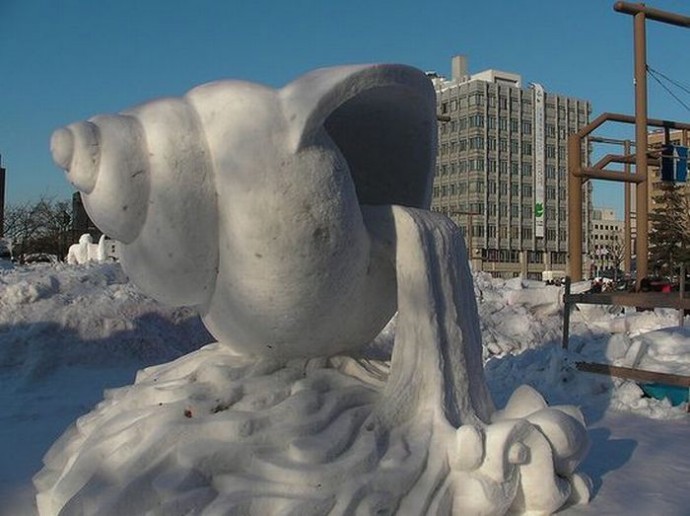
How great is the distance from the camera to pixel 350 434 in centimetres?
360

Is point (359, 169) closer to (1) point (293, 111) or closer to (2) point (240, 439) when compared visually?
(1) point (293, 111)

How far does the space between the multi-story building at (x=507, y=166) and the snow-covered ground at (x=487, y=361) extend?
51868 millimetres

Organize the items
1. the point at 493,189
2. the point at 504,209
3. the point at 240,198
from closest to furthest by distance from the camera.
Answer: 1. the point at 240,198
2. the point at 493,189
3. the point at 504,209

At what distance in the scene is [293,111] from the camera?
11.8 feet

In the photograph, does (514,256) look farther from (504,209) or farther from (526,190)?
(526,190)

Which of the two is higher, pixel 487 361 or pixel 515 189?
pixel 515 189

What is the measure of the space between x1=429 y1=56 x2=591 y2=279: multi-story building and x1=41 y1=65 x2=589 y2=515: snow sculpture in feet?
197

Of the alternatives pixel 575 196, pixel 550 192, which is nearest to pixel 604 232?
pixel 550 192

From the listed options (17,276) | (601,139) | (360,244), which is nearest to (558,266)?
(601,139)

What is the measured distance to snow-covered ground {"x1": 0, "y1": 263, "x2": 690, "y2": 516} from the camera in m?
4.65

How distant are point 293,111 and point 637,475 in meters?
3.11

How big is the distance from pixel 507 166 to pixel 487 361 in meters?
62.3

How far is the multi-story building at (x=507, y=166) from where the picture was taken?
65688mm

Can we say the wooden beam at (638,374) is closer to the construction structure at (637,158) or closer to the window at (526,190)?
the construction structure at (637,158)
